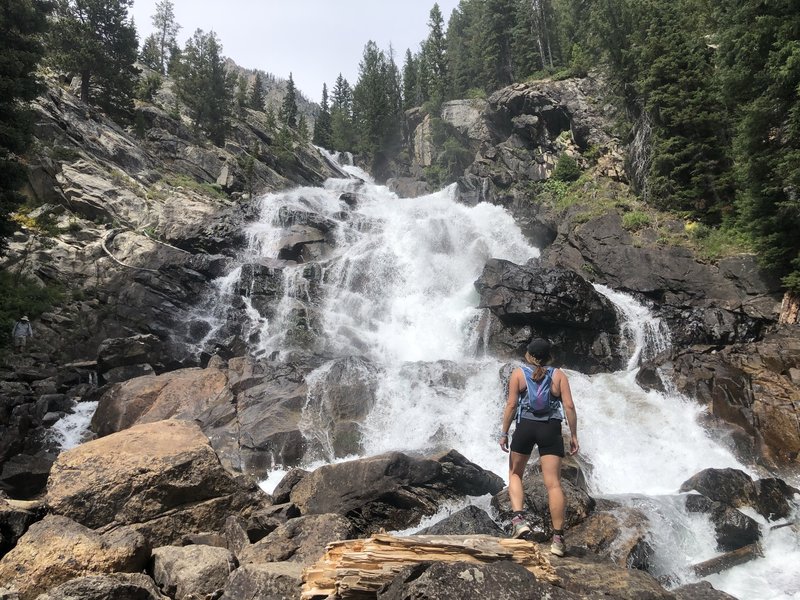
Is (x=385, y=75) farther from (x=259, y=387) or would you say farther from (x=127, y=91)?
(x=259, y=387)

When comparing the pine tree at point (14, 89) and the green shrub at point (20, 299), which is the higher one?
the pine tree at point (14, 89)

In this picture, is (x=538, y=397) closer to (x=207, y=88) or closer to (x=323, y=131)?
(x=207, y=88)

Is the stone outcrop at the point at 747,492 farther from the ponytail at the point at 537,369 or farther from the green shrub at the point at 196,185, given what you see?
the green shrub at the point at 196,185

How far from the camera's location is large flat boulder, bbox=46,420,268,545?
6652 mm

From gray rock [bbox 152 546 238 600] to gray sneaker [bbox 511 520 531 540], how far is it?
3275 millimetres

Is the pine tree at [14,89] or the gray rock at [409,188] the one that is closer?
the pine tree at [14,89]

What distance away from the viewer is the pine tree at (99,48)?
31.7 m

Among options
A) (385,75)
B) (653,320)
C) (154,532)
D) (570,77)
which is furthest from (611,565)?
(385,75)

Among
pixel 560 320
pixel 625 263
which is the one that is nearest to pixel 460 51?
pixel 625 263

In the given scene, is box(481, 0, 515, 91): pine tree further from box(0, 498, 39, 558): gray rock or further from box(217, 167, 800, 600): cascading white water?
box(0, 498, 39, 558): gray rock

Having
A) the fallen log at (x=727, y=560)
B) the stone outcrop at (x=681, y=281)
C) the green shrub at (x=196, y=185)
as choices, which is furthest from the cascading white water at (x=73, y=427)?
the green shrub at (x=196, y=185)

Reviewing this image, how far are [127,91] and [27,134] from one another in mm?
21905

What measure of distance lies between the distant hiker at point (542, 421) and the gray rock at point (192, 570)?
3442 mm

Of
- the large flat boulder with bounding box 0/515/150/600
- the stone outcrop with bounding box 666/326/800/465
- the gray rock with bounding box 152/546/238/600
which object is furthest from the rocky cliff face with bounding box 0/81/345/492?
the stone outcrop with bounding box 666/326/800/465
